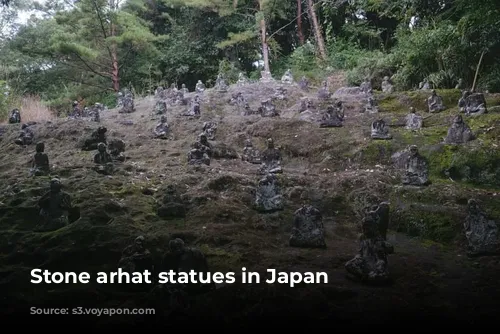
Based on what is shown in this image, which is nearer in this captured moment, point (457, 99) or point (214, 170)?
point (214, 170)

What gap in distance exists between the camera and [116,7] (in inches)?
862

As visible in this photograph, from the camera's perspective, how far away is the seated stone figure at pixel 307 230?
6164 millimetres

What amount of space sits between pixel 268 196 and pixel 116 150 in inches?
149

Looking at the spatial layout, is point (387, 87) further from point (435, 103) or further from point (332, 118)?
point (332, 118)

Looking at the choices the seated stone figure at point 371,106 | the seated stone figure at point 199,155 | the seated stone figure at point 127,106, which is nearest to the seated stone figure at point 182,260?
the seated stone figure at point 199,155

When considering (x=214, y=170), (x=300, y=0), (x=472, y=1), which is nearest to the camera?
(x=472, y=1)

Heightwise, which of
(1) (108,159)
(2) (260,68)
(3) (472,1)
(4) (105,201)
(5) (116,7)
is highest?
(5) (116,7)

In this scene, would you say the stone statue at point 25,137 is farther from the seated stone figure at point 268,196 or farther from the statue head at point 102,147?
the seated stone figure at point 268,196

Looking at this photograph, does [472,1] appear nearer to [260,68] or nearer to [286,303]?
[286,303]

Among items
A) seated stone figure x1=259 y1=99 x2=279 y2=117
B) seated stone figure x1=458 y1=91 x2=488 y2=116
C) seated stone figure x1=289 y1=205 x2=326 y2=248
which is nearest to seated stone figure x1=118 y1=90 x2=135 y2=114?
seated stone figure x1=259 y1=99 x2=279 y2=117

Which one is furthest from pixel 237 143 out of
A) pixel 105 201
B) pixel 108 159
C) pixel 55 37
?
pixel 55 37

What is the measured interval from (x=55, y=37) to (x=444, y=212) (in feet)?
53.2

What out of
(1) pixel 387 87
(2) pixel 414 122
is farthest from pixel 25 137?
(1) pixel 387 87

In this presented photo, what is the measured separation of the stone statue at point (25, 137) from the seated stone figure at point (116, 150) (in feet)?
8.08
